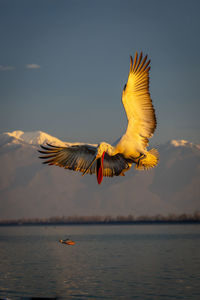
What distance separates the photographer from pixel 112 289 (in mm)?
39625

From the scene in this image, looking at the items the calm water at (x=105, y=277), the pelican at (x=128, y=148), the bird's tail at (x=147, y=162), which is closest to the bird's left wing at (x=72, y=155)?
the pelican at (x=128, y=148)

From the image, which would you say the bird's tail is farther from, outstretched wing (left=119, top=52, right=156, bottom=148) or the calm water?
the calm water

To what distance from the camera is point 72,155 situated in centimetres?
1371

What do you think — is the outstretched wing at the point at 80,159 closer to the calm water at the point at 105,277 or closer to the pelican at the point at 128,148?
the pelican at the point at 128,148

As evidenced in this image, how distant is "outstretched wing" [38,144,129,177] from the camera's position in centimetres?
1327

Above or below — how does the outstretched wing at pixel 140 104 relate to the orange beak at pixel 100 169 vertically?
above

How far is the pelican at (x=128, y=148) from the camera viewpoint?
43.4 feet

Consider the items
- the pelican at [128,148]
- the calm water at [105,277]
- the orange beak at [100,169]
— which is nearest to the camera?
the orange beak at [100,169]

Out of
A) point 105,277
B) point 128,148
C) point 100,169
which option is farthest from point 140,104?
point 105,277

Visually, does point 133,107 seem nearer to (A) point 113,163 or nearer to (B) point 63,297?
(A) point 113,163

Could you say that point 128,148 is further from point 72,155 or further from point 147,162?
point 72,155

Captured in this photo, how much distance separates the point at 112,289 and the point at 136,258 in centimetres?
2736

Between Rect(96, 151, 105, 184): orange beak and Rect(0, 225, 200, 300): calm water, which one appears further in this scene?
Rect(0, 225, 200, 300): calm water

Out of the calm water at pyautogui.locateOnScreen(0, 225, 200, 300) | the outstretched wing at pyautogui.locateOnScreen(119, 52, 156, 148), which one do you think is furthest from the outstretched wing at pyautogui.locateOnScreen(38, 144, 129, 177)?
the calm water at pyautogui.locateOnScreen(0, 225, 200, 300)
